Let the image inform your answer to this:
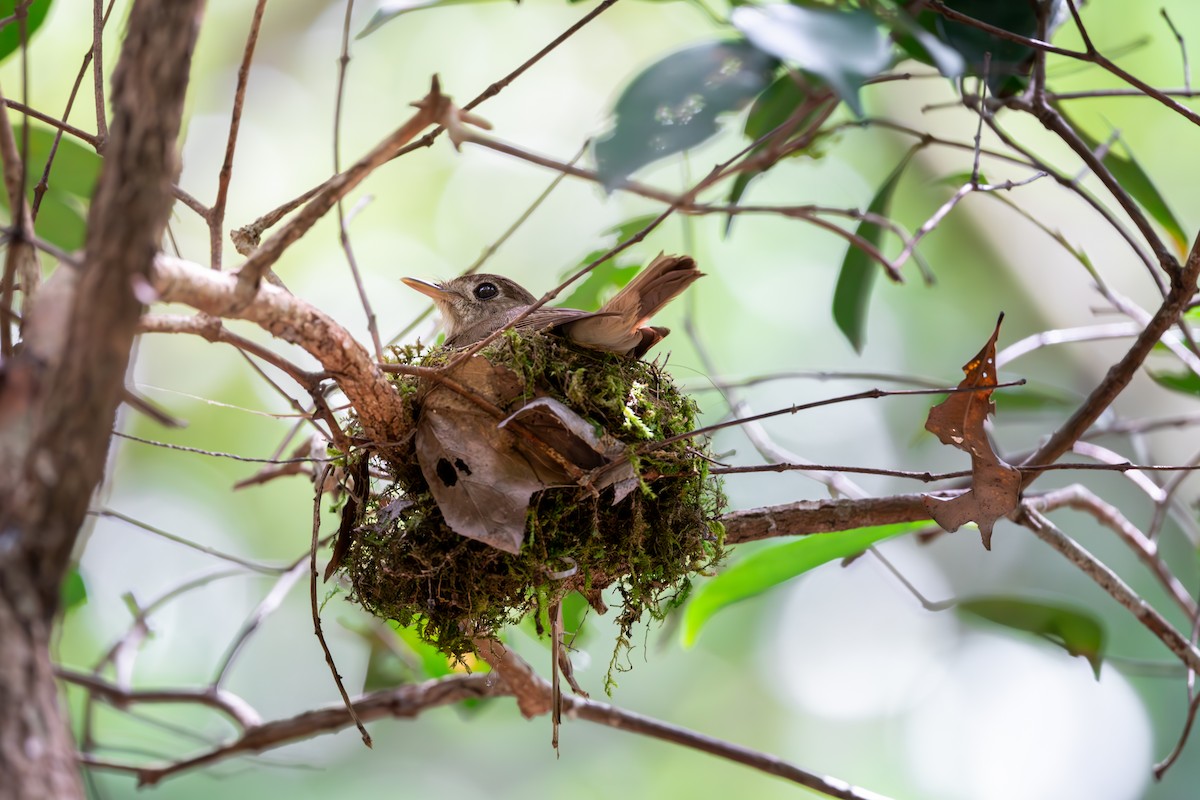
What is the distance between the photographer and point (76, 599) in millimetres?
3486

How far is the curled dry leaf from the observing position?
8.06 feet

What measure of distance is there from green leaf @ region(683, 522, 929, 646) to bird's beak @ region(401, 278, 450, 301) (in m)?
1.33

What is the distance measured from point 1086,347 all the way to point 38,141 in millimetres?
5688

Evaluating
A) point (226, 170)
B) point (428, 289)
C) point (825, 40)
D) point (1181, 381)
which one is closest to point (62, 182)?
point (428, 289)

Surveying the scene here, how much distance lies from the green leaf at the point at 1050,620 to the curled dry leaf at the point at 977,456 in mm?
884

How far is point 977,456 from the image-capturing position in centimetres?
249

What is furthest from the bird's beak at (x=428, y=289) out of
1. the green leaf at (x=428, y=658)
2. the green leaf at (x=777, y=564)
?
the green leaf at (x=777, y=564)

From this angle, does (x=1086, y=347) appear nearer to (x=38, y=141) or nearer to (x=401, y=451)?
(x=401, y=451)

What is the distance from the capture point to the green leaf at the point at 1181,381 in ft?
11.2

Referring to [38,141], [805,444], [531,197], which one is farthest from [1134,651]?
[38,141]

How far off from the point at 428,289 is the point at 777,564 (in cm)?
150

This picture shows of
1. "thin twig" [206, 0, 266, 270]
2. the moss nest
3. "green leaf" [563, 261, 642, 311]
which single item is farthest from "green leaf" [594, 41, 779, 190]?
"green leaf" [563, 261, 642, 311]

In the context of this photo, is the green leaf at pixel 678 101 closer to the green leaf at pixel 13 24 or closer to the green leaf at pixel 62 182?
the green leaf at pixel 13 24

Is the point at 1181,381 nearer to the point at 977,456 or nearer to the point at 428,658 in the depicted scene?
the point at 977,456
